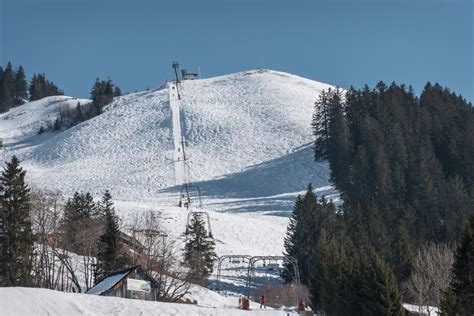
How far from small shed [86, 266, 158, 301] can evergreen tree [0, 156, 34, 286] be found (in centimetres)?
480

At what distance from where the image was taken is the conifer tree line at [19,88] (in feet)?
563

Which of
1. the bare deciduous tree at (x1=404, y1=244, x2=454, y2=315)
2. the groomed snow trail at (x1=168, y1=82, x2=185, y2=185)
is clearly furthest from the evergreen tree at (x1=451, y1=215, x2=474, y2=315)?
the groomed snow trail at (x1=168, y1=82, x2=185, y2=185)

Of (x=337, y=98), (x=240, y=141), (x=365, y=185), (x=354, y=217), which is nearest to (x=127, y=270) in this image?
(x=354, y=217)

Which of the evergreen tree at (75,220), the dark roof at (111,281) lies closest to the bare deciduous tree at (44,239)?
the evergreen tree at (75,220)

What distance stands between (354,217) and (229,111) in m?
71.0

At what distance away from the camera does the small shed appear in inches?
1388

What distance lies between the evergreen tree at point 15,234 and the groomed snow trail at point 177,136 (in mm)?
52569

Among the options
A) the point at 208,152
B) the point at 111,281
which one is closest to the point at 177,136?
the point at 208,152

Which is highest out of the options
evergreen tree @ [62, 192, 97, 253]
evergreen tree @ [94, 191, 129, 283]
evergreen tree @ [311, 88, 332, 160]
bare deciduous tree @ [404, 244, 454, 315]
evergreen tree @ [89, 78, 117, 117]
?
→ evergreen tree @ [89, 78, 117, 117]

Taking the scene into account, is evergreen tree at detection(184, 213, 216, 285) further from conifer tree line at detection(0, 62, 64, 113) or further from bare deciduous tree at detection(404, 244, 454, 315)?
conifer tree line at detection(0, 62, 64, 113)

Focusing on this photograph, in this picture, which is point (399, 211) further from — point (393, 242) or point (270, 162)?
point (270, 162)

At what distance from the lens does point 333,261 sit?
38.4m

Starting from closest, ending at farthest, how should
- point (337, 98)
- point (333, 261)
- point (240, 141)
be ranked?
point (333, 261) → point (337, 98) → point (240, 141)

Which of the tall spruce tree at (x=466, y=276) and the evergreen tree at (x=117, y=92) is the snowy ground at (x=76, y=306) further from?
the evergreen tree at (x=117, y=92)
